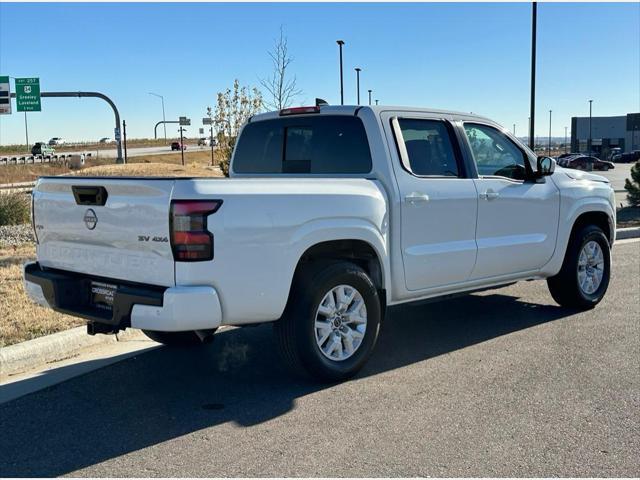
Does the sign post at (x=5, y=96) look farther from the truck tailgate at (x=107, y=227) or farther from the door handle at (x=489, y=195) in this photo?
the door handle at (x=489, y=195)

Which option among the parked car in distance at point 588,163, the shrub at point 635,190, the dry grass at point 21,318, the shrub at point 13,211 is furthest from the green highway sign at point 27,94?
the parked car in distance at point 588,163

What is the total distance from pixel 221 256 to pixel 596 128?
10013cm

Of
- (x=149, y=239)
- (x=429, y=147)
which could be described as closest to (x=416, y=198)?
(x=429, y=147)

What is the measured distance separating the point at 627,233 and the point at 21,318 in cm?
1107

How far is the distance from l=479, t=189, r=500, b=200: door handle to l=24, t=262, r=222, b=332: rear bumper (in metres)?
2.82

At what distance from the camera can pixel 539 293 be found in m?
8.29

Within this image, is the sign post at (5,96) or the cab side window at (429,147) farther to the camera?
the sign post at (5,96)

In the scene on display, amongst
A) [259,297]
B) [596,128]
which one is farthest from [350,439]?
[596,128]

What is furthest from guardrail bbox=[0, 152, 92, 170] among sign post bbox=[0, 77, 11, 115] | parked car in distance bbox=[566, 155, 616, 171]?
parked car in distance bbox=[566, 155, 616, 171]

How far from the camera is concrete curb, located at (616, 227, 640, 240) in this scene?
1327 cm

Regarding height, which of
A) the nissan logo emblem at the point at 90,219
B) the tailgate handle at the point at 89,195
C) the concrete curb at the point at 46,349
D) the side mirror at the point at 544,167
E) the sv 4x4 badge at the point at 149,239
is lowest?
the concrete curb at the point at 46,349

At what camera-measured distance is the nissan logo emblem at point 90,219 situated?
4.68 meters

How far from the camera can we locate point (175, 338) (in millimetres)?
6051

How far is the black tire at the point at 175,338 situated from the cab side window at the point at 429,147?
2369 mm
